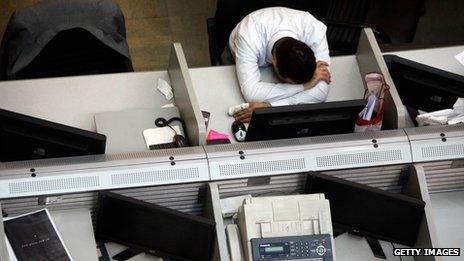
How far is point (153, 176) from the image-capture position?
10.6ft

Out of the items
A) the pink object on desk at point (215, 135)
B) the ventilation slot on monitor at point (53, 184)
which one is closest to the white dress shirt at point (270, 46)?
the pink object on desk at point (215, 135)

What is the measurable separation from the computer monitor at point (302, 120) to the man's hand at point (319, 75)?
422mm

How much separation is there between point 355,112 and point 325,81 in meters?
0.47

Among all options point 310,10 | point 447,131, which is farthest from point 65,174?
point 310,10

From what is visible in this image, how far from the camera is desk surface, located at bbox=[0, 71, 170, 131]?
3.73 metres

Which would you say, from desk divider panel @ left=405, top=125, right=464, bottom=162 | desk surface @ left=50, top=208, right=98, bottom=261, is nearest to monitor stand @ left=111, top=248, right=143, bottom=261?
desk surface @ left=50, top=208, right=98, bottom=261

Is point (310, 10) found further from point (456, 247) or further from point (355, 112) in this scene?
point (456, 247)

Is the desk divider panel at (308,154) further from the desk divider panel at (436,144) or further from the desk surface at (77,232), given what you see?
the desk surface at (77,232)

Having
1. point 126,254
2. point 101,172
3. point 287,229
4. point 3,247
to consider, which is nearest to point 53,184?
point 101,172

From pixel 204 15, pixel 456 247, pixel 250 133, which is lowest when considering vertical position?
pixel 456 247

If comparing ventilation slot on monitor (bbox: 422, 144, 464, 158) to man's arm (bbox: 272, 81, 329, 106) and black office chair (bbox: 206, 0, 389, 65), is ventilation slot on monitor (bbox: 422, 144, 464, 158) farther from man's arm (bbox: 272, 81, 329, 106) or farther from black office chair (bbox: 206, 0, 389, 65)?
black office chair (bbox: 206, 0, 389, 65)

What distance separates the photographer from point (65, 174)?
318 cm

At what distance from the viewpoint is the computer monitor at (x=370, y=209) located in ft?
11.0

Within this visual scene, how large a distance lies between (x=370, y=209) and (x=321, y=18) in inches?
59.0
